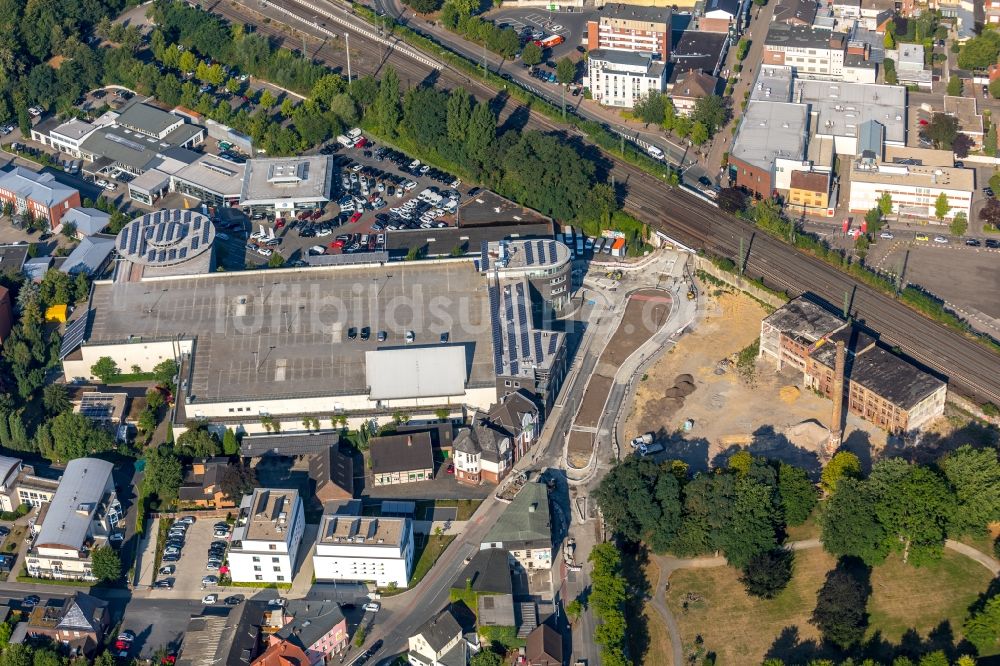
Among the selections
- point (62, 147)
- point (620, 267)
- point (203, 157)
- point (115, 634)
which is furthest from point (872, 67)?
point (115, 634)

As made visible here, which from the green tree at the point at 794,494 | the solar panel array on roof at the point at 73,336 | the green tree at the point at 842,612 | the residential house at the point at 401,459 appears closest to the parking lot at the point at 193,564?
the residential house at the point at 401,459

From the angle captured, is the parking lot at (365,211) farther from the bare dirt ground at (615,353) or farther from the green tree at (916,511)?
the green tree at (916,511)

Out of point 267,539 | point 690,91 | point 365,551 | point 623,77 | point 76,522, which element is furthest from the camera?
point 623,77

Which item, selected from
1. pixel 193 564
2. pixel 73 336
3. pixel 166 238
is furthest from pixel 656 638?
pixel 166 238

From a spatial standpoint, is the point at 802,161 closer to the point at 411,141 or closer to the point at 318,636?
the point at 411,141

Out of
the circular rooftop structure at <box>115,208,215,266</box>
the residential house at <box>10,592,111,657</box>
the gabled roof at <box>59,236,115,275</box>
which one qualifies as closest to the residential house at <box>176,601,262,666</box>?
the residential house at <box>10,592,111,657</box>

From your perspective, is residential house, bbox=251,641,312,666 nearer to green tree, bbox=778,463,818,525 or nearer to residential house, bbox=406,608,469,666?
residential house, bbox=406,608,469,666

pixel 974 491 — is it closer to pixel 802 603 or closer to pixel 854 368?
pixel 802 603
